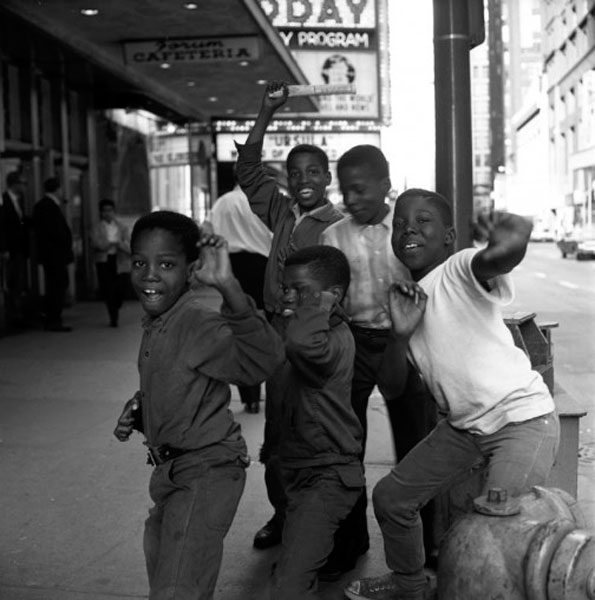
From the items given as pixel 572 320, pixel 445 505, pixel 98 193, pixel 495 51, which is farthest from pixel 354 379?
pixel 495 51

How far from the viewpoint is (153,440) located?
10.3ft

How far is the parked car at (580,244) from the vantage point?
110ft

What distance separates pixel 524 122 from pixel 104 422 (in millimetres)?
110889

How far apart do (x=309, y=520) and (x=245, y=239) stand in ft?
15.0

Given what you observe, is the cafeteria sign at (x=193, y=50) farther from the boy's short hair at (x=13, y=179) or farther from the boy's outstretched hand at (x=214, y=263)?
the boy's outstretched hand at (x=214, y=263)

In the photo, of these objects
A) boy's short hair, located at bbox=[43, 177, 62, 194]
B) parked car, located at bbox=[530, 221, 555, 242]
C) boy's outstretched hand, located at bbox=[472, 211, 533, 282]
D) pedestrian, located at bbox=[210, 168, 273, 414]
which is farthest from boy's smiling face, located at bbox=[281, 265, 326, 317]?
parked car, located at bbox=[530, 221, 555, 242]

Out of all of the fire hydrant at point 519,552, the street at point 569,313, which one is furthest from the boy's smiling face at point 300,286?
the street at point 569,313

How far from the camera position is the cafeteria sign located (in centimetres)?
1416

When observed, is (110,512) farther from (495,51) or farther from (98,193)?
(495,51)

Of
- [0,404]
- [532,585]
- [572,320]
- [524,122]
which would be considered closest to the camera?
[532,585]

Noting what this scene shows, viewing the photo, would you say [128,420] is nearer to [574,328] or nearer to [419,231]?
[419,231]

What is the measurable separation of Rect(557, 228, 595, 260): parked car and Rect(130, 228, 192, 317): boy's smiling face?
104 ft

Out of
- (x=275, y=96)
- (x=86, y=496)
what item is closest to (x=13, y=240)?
(x=86, y=496)

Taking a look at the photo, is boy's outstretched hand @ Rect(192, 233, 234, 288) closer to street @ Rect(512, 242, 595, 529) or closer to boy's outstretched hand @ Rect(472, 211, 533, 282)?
boy's outstretched hand @ Rect(472, 211, 533, 282)
